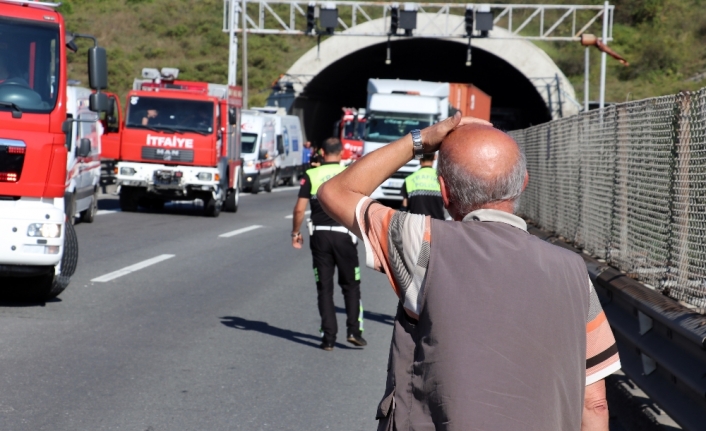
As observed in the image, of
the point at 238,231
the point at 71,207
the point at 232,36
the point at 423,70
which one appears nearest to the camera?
the point at 71,207

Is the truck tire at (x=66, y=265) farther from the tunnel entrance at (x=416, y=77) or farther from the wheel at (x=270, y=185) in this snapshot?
the tunnel entrance at (x=416, y=77)

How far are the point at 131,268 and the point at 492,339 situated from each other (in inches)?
438

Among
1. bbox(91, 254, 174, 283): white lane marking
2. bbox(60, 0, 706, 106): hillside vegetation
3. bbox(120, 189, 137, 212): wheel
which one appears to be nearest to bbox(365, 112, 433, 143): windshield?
bbox(120, 189, 137, 212): wheel

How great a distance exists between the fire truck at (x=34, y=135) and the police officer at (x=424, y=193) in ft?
11.0

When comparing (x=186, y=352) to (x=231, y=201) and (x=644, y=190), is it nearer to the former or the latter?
(x=644, y=190)

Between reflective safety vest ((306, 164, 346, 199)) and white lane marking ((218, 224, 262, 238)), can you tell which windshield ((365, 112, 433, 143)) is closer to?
white lane marking ((218, 224, 262, 238))

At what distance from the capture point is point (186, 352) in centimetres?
809

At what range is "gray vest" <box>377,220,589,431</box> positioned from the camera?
8.35 ft

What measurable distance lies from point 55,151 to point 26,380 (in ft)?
10.6

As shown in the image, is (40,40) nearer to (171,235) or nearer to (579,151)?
(579,151)

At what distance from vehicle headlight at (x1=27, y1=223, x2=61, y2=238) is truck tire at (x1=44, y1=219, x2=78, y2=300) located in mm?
1010

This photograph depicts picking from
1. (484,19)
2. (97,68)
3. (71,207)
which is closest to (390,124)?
(484,19)

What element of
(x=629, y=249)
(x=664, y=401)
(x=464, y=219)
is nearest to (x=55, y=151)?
(x=629, y=249)

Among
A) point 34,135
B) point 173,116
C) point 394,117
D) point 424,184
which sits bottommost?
point 424,184
